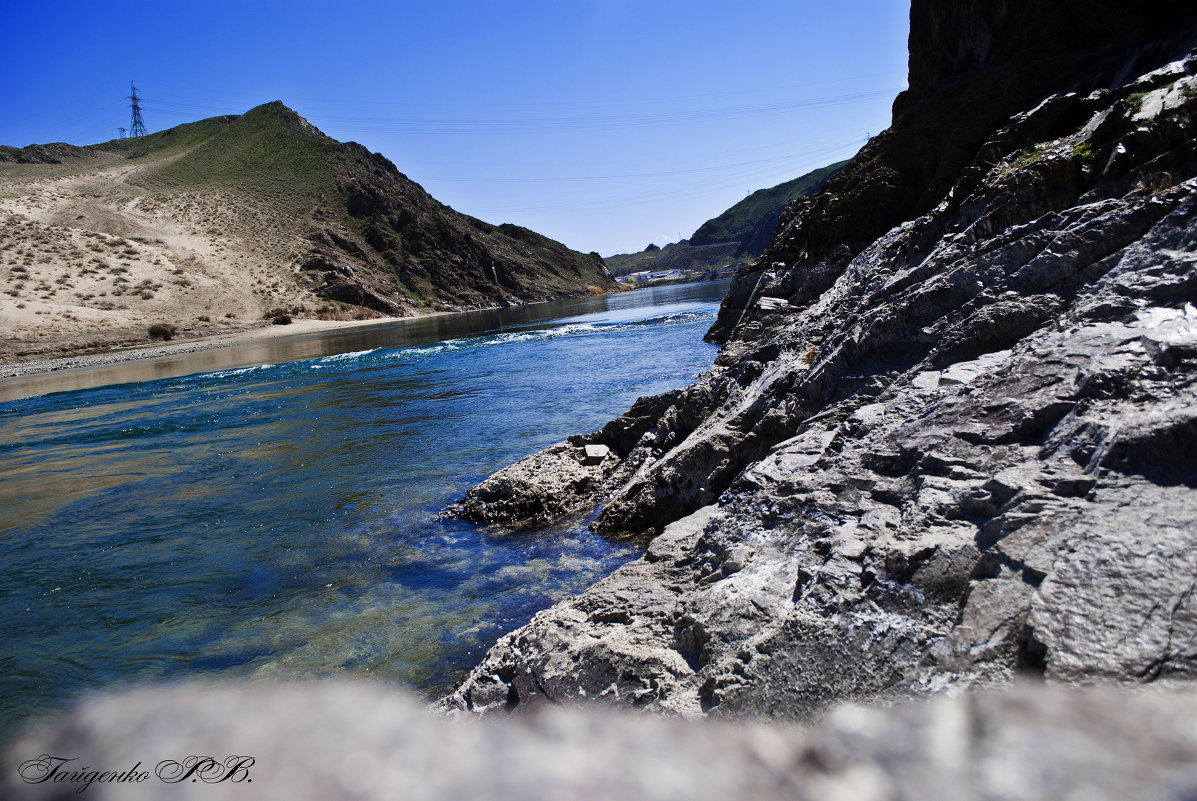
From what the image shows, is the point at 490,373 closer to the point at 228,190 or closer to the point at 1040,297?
the point at 1040,297

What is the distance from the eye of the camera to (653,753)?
289cm

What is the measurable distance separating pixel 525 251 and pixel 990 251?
11734 centimetres

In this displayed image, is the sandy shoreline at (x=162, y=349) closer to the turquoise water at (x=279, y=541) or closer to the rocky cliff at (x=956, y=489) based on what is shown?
the turquoise water at (x=279, y=541)

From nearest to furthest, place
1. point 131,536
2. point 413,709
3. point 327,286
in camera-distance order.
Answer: point 413,709
point 131,536
point 327,286

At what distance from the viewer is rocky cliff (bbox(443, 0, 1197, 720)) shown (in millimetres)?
2590

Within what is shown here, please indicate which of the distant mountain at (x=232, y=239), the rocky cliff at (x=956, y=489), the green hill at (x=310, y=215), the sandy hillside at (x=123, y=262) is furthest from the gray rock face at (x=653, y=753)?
the green hill at (x=310, y=215)

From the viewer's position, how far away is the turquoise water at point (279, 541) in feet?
18.4

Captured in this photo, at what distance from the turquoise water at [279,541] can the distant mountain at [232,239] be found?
3326 centimetres

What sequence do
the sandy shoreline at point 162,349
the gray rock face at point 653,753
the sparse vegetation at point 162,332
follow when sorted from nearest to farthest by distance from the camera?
the gray rock face at point 653,753, the sandy shoreline at point 162,349, the sparse vegetation at point 162,332

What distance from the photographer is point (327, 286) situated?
6575 centimetres

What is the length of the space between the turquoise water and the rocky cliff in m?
1.31

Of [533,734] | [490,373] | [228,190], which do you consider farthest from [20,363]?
[228,190]

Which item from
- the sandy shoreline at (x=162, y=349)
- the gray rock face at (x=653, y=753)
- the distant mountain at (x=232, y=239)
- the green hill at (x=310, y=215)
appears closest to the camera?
the gray rock face at (x=653, y=753)

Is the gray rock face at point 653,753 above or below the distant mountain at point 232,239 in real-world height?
below
